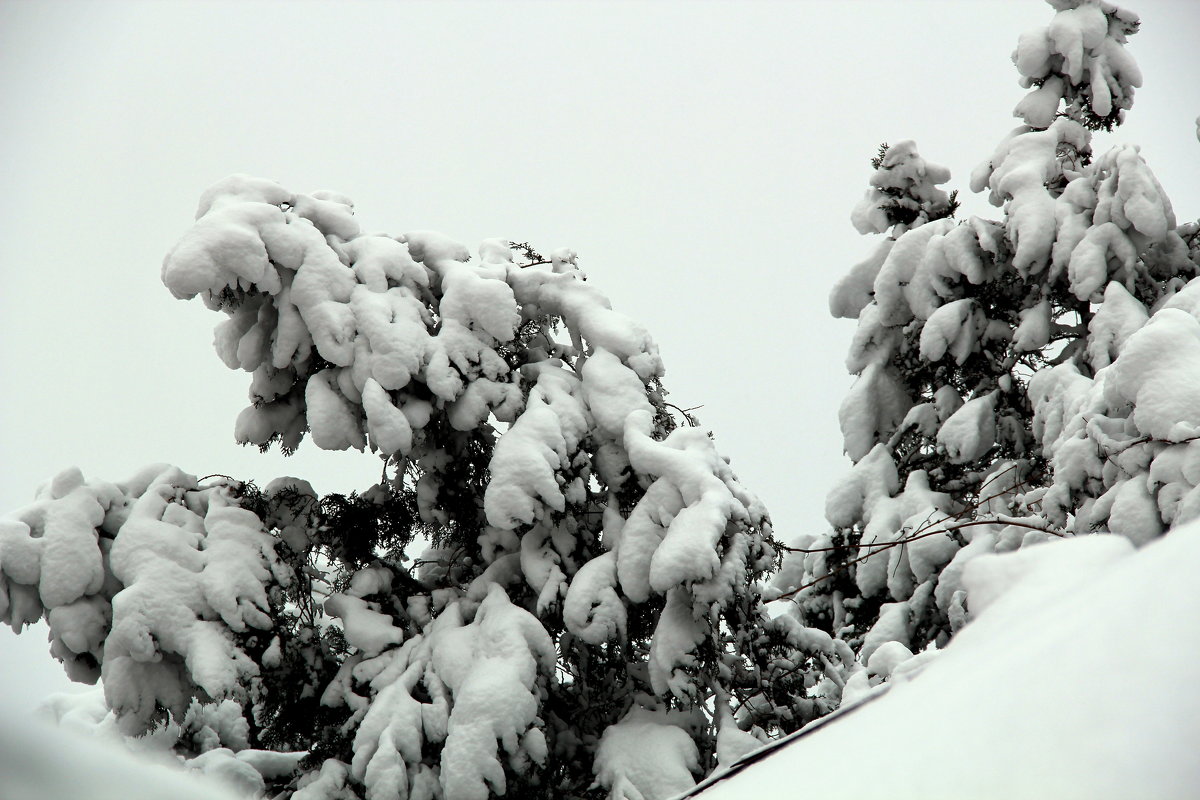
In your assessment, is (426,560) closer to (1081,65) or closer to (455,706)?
(455,706)

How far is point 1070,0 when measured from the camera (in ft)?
29.1

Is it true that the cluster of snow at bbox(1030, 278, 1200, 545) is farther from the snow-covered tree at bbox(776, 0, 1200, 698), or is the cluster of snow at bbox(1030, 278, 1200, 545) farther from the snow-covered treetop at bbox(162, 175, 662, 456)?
the snow-covered treetop at bbox(162, 175, 662, 456)

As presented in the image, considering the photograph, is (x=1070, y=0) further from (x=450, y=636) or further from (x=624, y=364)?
(x=450, y=636)

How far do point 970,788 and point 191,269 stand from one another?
4.43 meters

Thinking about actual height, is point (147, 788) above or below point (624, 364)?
below

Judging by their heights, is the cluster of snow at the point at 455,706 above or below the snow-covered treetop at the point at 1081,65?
below

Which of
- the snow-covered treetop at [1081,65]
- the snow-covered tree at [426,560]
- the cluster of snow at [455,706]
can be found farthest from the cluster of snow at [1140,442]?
the snow-covered treetop at [1081,65]

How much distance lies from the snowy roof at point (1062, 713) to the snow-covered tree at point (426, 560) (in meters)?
3.24

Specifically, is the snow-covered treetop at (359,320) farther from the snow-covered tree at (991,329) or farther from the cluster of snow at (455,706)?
the snow-covered tree at (991,329)

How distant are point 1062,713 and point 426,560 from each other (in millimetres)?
5092

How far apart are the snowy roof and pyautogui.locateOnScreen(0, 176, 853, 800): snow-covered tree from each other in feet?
10.6

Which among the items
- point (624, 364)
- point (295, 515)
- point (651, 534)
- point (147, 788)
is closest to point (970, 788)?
point (147, 788)

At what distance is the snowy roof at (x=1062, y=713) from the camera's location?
2.83 feet

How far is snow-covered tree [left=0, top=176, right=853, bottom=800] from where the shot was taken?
4430 mm
